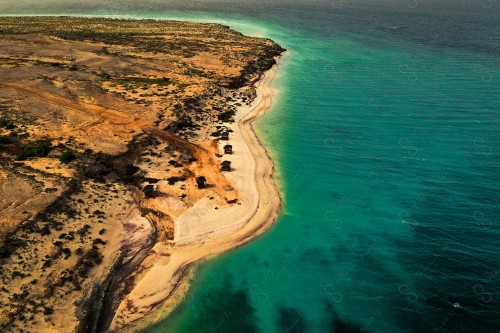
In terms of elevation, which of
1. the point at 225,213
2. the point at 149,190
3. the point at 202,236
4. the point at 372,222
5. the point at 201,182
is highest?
the point at 201,182

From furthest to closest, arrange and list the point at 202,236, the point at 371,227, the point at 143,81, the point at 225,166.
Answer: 1. the point at 143,81
2. the point at 225,166
3. the point at 371,227
4. the point at 202,236

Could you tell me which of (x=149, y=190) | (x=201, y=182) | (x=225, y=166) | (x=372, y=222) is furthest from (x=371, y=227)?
(x=149, y=190)

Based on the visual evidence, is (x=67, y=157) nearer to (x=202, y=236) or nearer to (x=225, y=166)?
(x=225, y=166)

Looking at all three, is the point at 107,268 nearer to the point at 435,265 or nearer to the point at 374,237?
the point at 374,237

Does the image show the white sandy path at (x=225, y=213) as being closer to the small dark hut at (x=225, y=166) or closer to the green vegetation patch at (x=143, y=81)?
the small dark hut at (x=225, y=166)

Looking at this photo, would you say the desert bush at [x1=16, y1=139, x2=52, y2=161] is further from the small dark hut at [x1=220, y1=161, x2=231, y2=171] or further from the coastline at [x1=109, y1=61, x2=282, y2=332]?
the small dark hut at [x1=220, y1=161, x2=231, y2=171]

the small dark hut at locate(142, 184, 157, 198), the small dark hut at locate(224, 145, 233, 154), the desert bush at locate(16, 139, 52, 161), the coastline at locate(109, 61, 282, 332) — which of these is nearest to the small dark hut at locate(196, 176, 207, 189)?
the coastline at locate(109, 61, 282, 332)
